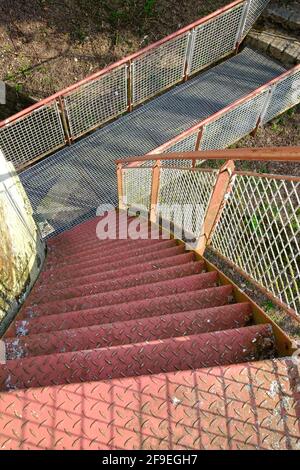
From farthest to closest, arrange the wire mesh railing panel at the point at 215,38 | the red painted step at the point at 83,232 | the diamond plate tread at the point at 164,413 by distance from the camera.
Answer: the wire mesh railing panel at the point at 215,38
the red painted step at the point at 83,232
the diamond plate tread at the point at 164,413

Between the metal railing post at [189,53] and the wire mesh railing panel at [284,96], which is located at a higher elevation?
the metal railing post at [189,53]

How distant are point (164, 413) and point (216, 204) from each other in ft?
6.32

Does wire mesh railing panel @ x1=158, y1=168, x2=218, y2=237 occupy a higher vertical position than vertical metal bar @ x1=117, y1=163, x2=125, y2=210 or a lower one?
lower

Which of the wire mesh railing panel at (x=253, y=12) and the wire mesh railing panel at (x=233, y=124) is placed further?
the wire mesh railing panel at (x=253, y=12)

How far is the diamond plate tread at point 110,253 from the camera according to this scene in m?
4.95

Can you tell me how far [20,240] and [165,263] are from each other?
1510mm

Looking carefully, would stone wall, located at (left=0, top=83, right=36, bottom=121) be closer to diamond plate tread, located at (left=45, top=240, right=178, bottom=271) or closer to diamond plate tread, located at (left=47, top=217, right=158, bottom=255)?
diamond plate tread, located at (left=47, top=217, right=158, bottom=255)

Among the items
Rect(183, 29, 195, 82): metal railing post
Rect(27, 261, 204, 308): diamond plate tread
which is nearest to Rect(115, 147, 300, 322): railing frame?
Rect(27, 261, 204, 308): diamond plate tread

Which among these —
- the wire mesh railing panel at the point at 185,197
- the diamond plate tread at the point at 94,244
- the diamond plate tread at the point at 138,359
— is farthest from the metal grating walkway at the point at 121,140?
the diamond plate tread at the point at 138,359

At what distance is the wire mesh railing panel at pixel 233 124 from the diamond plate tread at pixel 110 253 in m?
2.11

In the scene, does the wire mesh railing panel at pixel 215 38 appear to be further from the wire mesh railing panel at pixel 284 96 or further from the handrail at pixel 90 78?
the wire mesh railing panel at pixel 284 96

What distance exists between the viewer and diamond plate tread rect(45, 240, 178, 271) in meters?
4.95

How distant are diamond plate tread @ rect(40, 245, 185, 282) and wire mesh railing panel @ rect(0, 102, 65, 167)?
2.35 meters

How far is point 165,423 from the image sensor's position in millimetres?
2189
